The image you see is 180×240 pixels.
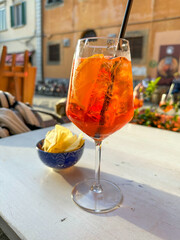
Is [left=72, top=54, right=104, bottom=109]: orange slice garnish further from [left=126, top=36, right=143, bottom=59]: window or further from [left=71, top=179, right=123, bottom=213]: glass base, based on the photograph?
[left=126, top=36, right=143, bottom=59]: window

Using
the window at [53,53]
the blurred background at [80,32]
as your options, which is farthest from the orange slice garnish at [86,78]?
the window at [53,53]

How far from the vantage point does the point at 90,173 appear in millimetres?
552

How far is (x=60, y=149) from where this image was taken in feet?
1.79

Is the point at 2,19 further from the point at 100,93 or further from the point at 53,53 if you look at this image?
the point at 100,93

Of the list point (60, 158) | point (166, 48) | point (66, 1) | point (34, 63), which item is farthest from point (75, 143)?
point (34, 63)

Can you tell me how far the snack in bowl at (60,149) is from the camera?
1.70 ft

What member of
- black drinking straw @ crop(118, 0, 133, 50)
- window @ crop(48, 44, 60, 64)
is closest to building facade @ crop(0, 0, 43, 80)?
window @ crop(48, 44, 60, 64)

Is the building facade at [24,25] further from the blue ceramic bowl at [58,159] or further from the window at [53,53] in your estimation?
the blue ceramic bowl at [58,159]

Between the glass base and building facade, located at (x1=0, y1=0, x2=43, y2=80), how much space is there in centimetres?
899

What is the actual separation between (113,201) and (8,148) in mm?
444

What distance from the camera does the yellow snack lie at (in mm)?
539

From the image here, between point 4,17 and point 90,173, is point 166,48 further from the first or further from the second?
point 4,17

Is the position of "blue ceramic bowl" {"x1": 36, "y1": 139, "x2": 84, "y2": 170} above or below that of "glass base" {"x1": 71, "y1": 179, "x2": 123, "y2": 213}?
above

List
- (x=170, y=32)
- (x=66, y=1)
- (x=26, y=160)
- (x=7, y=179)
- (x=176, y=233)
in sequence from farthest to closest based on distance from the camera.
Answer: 1. (x=66, y=1)
2. (x=170, y=32)
3. (x=26, y=160)
4. (x=7, y=179)
5. (x=176, y=233)
